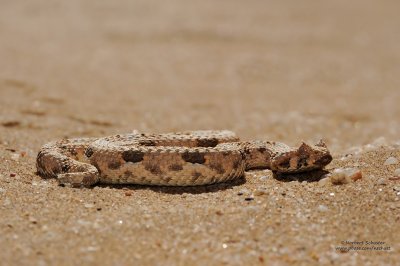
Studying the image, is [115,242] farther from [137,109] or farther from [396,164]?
[137,109]

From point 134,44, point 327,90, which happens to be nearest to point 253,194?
point 327,90

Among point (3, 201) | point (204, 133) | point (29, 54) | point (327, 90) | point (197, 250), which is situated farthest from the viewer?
point (29, 54)

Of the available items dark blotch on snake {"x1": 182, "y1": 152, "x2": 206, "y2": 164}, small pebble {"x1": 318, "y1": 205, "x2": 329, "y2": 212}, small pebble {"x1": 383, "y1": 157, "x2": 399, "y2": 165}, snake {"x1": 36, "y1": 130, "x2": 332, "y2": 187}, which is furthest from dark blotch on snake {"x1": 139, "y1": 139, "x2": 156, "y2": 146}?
small pebble {"x1": 383, "y1": 157, "x2": 399, "y2": 165}

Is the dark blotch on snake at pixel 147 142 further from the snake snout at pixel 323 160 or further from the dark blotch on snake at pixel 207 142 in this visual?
the snake snout at pixel 323 160

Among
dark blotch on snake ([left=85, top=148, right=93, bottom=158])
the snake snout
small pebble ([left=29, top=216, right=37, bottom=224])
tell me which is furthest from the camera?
dark blotch on snake ([left=85, top=148, right=93, bottom=158])

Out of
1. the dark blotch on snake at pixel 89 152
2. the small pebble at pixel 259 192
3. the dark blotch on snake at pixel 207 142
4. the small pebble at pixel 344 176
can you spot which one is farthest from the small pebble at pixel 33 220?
the small pebble at pixel 344 176

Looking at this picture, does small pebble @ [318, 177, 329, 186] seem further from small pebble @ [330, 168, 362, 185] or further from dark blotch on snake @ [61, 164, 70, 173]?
dark blotch on snake @ [61, 164, 70, 173]

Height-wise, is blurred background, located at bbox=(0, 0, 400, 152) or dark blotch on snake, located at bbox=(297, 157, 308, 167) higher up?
blurred background, located at bbox=(0, 0, 400, 152)
